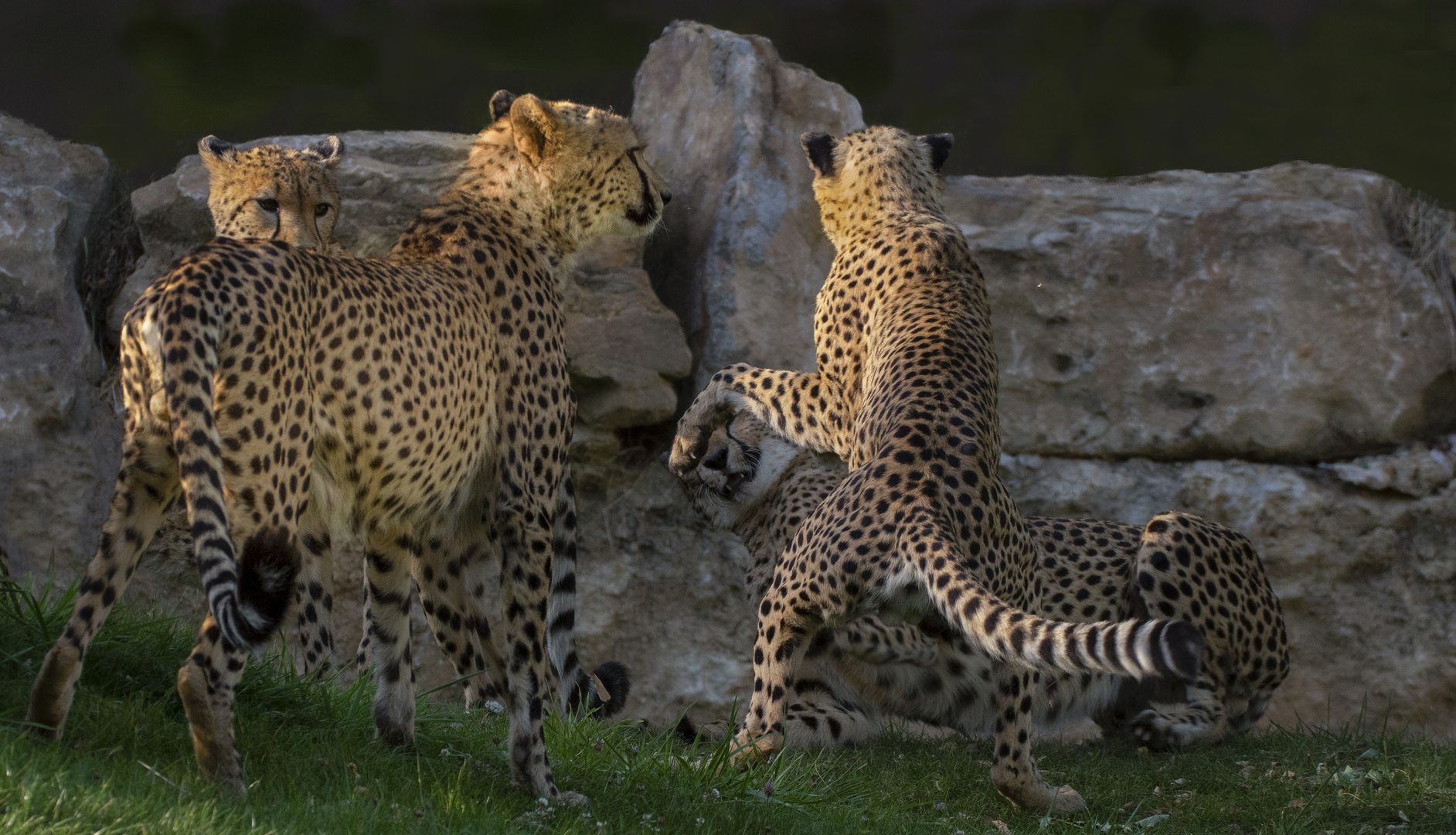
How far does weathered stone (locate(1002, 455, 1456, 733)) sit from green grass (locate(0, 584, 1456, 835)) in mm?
1514

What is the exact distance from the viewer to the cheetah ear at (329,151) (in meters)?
4.62

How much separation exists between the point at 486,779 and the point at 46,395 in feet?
10.9

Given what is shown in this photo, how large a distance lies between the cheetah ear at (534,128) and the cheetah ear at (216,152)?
1170 millimetres

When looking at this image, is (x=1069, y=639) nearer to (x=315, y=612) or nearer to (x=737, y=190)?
(x=315, y=612)

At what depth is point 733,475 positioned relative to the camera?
4.95 metres

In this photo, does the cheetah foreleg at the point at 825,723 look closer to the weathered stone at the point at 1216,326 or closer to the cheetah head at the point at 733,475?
the cheetah head at the point at 733,475

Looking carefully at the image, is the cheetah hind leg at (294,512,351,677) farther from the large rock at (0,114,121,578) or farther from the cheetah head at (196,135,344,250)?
the large rock at (0,114,121,578)

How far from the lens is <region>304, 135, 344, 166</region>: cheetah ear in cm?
462

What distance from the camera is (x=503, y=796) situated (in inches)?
110

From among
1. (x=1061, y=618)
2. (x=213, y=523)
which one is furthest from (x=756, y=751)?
(x=1061, y=618)

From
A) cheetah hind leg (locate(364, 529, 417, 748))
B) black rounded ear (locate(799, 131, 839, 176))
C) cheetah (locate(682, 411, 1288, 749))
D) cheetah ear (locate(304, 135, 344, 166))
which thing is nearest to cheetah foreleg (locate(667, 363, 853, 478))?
cheetah (locate(682, 411, 1288, 749))

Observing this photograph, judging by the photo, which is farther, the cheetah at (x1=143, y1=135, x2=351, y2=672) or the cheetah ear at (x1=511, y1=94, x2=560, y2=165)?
the cheetah at (x1=143, y1=135, x2=351, y2=672)

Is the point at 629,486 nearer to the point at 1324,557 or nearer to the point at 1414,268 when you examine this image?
the point at 1324,557

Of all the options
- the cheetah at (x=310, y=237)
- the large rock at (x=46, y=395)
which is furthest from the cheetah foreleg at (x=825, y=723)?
the large rock at (x=46, y=395)
